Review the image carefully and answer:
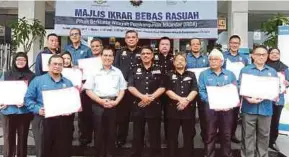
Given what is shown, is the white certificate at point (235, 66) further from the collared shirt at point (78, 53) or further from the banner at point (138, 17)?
the banner at point (138, 17)

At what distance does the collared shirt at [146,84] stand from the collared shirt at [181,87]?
0.47 feet

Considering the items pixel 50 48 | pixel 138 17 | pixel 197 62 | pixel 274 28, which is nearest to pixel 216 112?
pixel 197 62

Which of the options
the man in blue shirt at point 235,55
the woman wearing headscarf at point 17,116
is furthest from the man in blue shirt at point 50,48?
the man in blue shirt at point 235,55

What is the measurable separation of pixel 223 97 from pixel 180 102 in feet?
1.86

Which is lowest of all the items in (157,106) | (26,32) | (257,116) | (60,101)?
(257,116)

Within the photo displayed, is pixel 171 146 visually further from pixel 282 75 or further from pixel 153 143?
pixel 282 75

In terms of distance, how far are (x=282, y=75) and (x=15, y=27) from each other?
734cm

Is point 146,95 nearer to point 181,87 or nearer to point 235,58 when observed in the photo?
point 181,87

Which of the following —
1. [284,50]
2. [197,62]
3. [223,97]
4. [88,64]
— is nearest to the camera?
[223,97]

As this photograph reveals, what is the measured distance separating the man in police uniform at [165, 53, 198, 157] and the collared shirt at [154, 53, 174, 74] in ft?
0.85

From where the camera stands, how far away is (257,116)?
5293mm

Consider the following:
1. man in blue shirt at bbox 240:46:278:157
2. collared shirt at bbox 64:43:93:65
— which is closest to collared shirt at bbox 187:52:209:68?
man in blue shirt at bbox 240:46:278:157

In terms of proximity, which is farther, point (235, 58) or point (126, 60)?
point (235, 58)

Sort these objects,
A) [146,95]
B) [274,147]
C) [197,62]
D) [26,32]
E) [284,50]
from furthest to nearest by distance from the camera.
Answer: [26,32] < [284,50] < [274,147] < [197,62] < [146,95]
